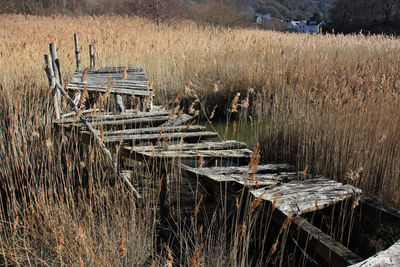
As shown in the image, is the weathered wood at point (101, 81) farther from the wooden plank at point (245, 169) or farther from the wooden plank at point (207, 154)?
the wooden plank at point (245, 169)

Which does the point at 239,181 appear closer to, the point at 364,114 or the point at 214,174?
the point at 214,174

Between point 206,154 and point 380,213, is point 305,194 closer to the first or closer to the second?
point 380,213

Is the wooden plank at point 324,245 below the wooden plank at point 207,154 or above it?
below

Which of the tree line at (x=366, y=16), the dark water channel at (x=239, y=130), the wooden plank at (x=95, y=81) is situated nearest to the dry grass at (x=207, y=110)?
the dark water channel at (x=239, y=130)

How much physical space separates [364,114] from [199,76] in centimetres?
383

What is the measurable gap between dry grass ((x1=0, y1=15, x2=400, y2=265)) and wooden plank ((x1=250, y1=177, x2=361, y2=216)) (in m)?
0.21

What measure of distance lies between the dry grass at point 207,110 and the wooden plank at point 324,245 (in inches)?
14.1

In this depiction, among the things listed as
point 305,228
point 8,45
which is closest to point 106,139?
point 305,228

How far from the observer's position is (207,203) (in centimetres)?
351

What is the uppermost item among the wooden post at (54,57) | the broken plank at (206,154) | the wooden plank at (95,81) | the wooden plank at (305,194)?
the wooden post at (54,57)

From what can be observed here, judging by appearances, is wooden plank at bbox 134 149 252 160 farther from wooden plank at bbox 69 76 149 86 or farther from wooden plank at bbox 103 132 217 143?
wooden plank at bbox 69 76 149 86

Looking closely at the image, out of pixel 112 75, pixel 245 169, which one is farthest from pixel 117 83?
pixel 245 169

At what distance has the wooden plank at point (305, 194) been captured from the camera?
2297mm

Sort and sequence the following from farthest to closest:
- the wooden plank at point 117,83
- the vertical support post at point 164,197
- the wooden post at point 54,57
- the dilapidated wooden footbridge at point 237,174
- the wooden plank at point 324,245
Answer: the wooden plank at point 117,83, the wooden post at point 54,57, the vertical support post at point 164,197, the dilapidated wooden footbridge at point 237,174, the wooden plank at point 324,245
